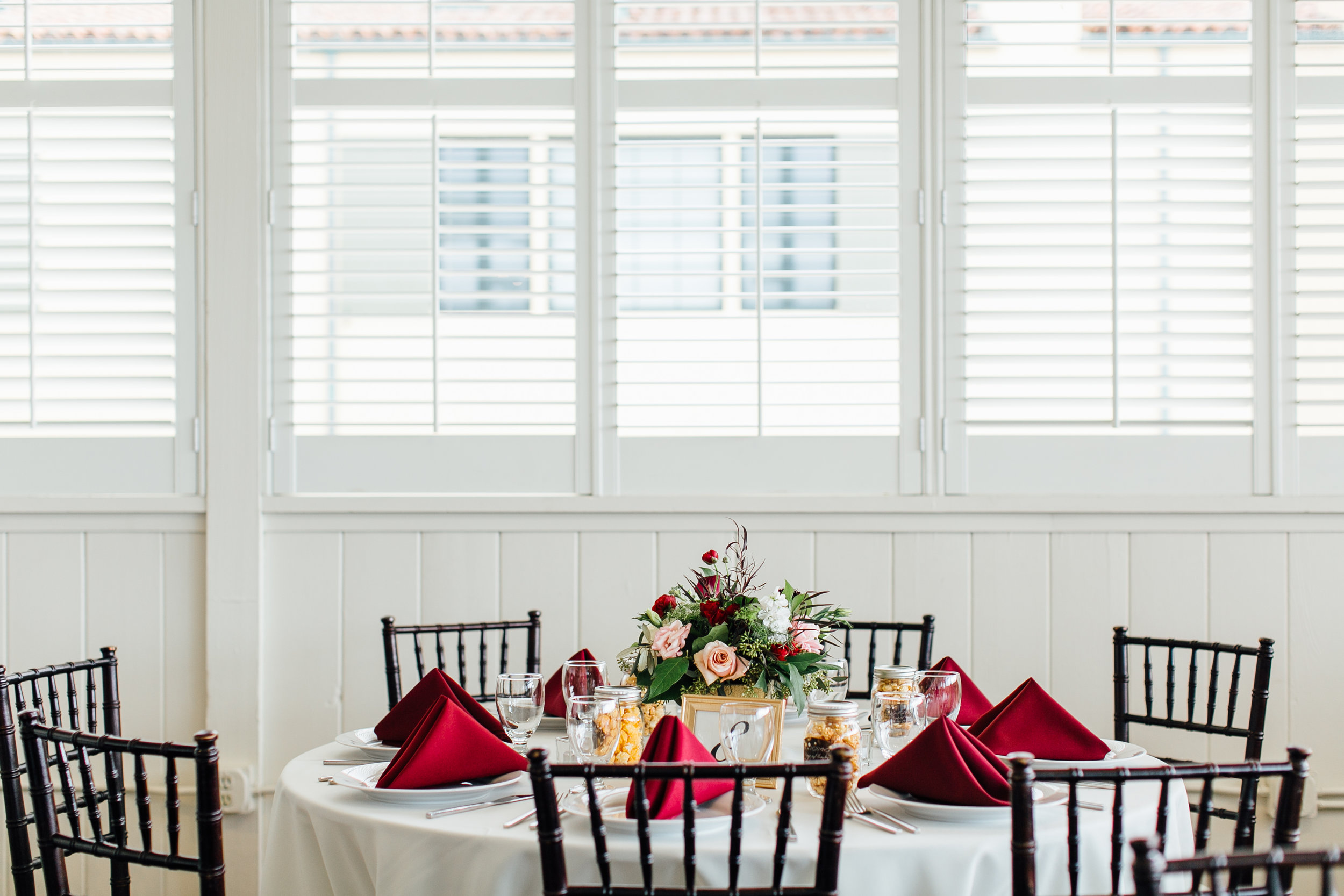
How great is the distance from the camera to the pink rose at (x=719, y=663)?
152 centimetres

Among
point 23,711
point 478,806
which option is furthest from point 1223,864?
point 23,711

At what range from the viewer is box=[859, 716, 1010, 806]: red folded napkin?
1306 millimetres

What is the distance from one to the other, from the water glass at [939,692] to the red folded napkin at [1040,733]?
80 mm

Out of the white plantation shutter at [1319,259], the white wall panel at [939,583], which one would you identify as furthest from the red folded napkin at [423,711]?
the white plantation shutter at [1319,259]

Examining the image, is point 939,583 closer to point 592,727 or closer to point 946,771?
point 946,771

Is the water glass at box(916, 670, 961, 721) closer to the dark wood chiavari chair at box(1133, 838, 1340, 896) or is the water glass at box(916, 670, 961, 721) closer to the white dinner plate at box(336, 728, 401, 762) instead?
the dark wood chiavari chair at box(1133, 838, 1340, 896)

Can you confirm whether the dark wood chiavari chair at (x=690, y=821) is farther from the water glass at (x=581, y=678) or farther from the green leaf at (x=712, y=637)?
the water glass at (x=581, y=678)

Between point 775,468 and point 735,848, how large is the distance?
154cm

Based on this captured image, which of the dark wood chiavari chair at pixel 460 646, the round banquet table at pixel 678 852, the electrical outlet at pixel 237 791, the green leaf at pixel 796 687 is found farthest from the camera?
the electrical outlet at pixel 237 791

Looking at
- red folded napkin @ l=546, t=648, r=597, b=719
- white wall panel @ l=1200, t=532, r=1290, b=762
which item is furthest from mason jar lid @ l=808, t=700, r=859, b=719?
white wall panel @ l=1200, t=532, r=1290, b=762

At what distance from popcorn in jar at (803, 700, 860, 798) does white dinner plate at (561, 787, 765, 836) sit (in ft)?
0.34

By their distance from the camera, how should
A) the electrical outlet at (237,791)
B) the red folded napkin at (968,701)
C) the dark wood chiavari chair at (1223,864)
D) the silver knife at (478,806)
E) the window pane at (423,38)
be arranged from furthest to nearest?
the window pane at (423,38) < the electrical outlet at (237,791) < the red folded napkin at (968,701) < the silver knife at (478,806) < the dark wood chiavari chair at (1223,864)

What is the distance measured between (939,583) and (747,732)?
130 cm

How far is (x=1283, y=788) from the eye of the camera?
114cm
